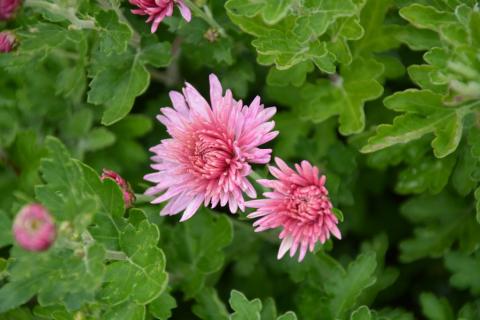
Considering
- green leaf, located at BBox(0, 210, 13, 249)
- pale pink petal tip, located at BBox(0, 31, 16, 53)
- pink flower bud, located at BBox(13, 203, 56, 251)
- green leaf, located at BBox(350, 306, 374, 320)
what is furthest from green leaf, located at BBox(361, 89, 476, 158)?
pale pink petal tip, located at BBox(0, 31, 16, 53)

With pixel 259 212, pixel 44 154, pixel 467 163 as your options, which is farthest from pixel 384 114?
pixel 44 154

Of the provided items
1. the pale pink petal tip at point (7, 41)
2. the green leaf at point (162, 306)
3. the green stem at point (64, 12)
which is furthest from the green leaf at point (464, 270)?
A: the pale pink petal tip at point (7, 41)

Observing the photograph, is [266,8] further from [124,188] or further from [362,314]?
[362,314]

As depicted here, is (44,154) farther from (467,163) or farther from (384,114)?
(467,163)

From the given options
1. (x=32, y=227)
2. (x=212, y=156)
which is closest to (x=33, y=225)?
(x=32, y=227)

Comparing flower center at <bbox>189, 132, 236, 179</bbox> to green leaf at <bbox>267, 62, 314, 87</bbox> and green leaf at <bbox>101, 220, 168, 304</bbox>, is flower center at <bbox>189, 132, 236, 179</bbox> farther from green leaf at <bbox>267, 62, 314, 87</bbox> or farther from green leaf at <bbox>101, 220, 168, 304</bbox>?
green leaf at <bbox>267, 62, 314, 87</bbox>
